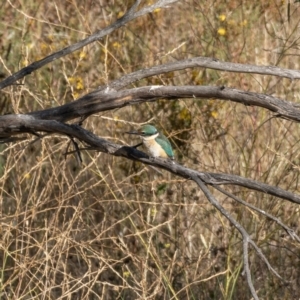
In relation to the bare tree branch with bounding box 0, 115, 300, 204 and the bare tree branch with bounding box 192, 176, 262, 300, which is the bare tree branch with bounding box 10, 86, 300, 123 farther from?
the bare tree branch with bounding box 192, 176, 262, 300

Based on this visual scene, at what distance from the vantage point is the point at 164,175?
15.7 ft

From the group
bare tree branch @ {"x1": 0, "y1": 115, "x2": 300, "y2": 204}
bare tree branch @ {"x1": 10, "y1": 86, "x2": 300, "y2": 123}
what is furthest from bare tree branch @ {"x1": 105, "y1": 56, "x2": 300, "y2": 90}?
bare tree branch @ {"x1": 0, "y1": 115, "x2": 300, "y2": 204}

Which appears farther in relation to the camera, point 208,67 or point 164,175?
point 164,175

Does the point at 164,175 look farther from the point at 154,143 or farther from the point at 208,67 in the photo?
the point at 208,67

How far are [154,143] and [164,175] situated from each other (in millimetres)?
1295

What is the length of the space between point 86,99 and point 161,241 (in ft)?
6.44

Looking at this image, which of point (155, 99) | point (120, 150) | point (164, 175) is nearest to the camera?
point (120, 150)

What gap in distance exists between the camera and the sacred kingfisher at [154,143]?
342cm

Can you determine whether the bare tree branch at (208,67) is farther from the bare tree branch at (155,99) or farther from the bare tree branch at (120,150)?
the bare tree branch at (120,150)

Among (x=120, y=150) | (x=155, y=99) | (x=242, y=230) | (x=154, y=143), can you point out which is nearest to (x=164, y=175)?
(x=154, y=143)

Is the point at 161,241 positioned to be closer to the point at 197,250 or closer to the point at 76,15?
the point at 197,250

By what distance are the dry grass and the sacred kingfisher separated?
28cm

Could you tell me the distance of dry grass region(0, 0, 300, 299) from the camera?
13.4 ft

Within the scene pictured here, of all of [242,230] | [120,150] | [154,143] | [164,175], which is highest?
[120,150]
